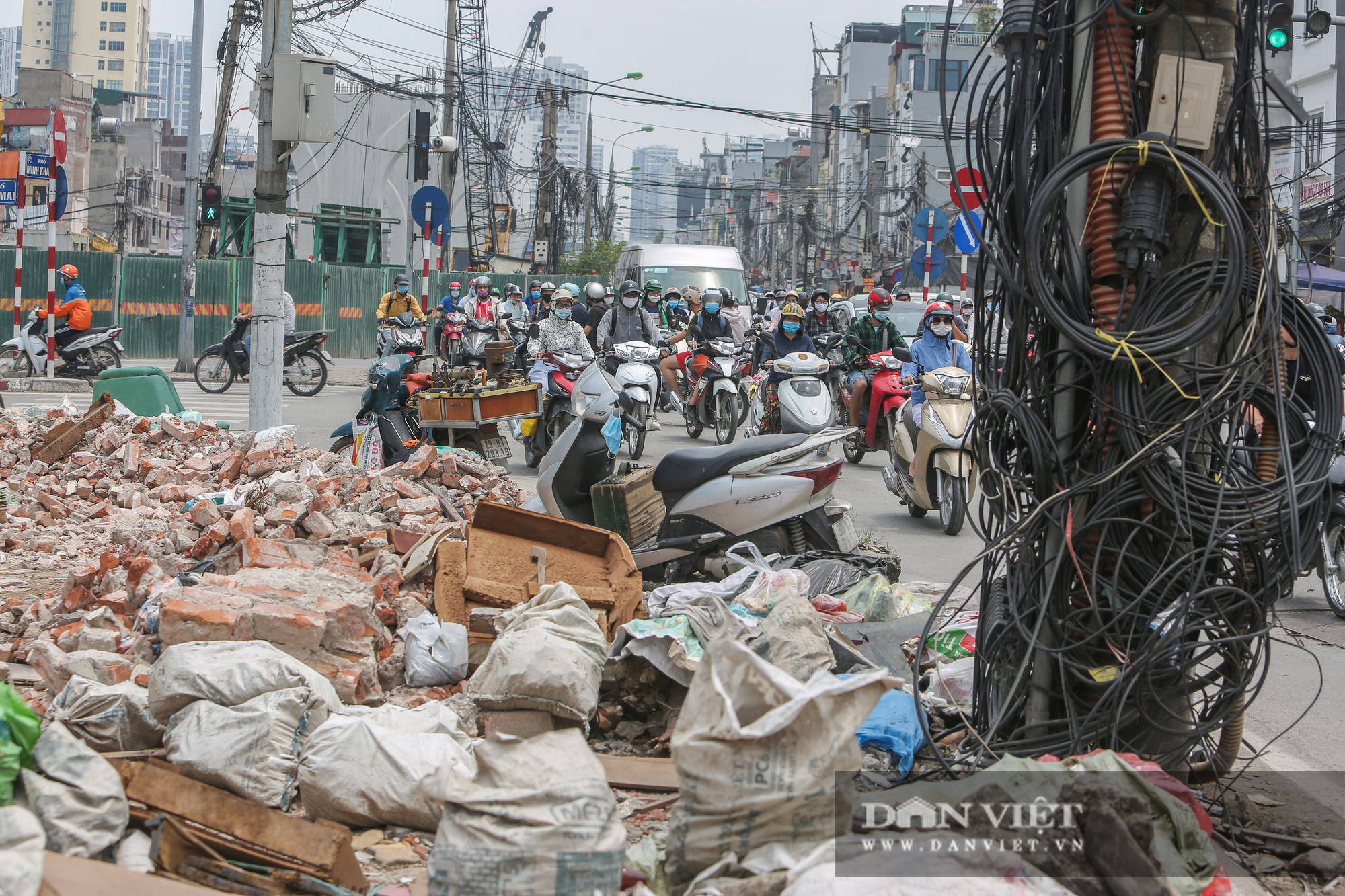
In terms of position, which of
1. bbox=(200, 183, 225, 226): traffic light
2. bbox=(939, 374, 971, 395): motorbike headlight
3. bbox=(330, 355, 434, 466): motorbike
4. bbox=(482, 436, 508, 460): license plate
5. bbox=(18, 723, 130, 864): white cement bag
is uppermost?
bbox=(200, 183, 225, 226): traffic light

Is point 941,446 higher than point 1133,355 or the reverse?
the reverse

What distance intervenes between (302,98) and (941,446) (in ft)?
19.1

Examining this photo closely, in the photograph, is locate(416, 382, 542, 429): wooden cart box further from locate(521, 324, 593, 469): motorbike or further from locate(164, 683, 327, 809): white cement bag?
locate(164, 683, 327, 809): white cement bag

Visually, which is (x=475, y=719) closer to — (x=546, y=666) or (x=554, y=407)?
(x=546, y=666)

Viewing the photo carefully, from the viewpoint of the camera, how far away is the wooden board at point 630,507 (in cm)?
616

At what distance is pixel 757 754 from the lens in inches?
103

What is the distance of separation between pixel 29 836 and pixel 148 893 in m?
0.29

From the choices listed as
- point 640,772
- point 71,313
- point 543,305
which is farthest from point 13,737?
point 543,305

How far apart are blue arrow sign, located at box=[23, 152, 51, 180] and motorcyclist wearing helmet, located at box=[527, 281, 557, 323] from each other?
23.9 ft

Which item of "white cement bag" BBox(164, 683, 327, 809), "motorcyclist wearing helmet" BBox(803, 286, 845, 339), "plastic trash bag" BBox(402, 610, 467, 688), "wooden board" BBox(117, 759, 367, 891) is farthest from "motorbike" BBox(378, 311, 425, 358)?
"wooden board" BBox(117, 759, 367, 891)

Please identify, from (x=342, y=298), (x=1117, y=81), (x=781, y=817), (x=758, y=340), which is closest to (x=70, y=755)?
(x=781, y=817)

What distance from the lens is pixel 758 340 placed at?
1491 cm

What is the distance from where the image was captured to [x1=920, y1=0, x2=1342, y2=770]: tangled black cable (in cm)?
341

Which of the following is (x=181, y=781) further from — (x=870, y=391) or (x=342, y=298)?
(x=342, y=298)
